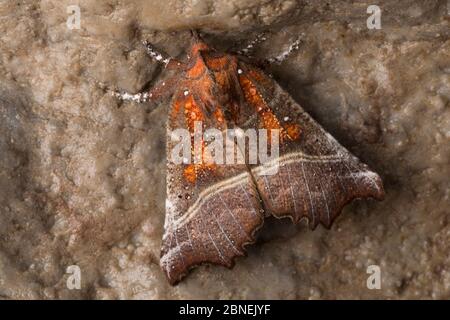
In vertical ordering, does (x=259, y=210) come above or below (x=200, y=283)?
above

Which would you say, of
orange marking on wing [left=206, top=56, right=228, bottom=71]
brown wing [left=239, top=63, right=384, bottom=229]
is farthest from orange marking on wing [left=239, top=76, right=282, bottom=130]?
orange marking on wing [left=206, top=56, right=228, bottom=71]

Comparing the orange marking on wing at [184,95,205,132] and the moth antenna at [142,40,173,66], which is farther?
the moth antenna at [142,40,173,66]

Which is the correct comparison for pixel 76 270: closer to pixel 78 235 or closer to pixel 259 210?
pixel 78 235

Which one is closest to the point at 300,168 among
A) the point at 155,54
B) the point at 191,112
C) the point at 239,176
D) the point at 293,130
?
the point at 293,130

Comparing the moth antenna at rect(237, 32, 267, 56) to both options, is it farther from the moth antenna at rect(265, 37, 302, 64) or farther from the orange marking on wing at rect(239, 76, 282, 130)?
the orange marking on wing at rect(239, 76, 282, 130)

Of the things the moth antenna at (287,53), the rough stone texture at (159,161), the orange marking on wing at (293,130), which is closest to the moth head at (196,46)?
the rough stone texture at (159,161)

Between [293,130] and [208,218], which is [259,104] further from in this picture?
[208,218]

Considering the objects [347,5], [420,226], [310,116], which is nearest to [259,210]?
[310,116]

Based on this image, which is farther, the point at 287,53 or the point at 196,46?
the point at 287,53
